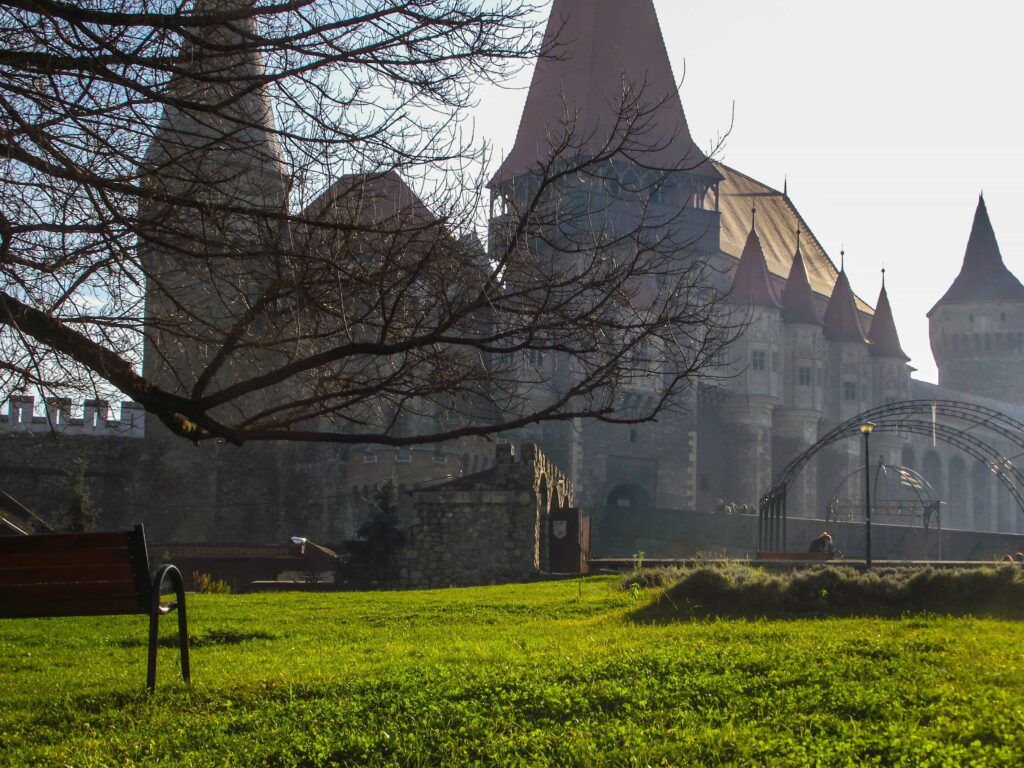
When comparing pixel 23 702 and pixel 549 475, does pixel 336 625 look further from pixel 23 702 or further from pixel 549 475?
pixel 549 475

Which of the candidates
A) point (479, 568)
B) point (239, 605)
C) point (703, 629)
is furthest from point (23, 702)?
point (479, 568)

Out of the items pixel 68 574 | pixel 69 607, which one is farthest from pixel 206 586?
pixel 68 574

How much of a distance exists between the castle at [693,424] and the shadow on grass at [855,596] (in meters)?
8.72

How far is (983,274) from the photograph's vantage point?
255 ft

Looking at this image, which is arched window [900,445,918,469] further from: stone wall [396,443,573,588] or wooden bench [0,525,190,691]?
wooden bench [0,525,190,691]

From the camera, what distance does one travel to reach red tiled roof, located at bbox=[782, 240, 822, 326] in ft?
183

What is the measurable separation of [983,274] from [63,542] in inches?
3068

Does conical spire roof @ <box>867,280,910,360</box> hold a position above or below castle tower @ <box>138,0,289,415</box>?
above

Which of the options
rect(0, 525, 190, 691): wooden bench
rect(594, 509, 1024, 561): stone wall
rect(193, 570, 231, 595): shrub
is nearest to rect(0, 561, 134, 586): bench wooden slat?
rect(0, 525, 190, 691): wooden bench

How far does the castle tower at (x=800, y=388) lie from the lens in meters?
54.6

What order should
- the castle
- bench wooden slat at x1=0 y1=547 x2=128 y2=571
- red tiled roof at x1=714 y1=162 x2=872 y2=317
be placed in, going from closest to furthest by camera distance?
bench wooden slat at x1=0 y1=547 x2=128 y2=571
the castle
red tiled roof at x1=714 y1=162 x2=872 y2=317

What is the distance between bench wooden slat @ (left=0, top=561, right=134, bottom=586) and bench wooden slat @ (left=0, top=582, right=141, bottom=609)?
0.02 metres

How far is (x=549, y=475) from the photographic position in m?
23.2

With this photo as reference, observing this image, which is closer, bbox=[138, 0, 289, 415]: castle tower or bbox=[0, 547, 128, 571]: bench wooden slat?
bbox=[0, 547, 128, 571]: bench wooden slat
